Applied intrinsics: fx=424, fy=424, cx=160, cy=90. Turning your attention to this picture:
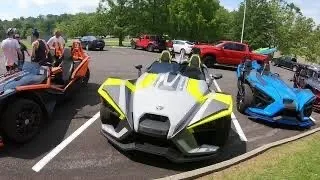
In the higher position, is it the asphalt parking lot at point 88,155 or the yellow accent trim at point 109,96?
the yellow accent trim at point 109,96

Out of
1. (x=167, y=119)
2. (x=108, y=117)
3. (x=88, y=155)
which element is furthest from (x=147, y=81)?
(x=88, y=155)

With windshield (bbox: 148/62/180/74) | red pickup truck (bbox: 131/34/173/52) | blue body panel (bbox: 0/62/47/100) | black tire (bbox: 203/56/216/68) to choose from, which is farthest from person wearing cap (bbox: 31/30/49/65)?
red pickup truck (bbox: 131/34/173/52)

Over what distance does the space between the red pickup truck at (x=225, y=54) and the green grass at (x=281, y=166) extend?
1485 cm

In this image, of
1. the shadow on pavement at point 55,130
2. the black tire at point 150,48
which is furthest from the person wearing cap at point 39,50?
the black tire at point 150,48

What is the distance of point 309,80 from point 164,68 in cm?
642

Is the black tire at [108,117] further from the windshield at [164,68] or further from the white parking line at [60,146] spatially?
the windshield at [164,68]

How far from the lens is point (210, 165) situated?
6.64 m

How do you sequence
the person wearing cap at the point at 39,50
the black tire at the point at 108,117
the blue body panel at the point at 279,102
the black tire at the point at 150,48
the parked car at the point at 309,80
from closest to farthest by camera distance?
the black tire at the point at 108,117 → the blue body panel at the point at 279,102 → the person wearing cap at the point at 39,50 → the parked car at the point at 309,80 → the black tire at the point at 150,48

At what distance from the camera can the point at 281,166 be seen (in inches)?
260

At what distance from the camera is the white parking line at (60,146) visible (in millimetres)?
6258

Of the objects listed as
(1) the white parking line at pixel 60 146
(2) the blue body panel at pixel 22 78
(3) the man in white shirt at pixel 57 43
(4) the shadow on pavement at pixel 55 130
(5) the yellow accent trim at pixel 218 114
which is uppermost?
(3) the man in white shirt at pixel 57 43

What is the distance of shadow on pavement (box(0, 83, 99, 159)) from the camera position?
6.74 m

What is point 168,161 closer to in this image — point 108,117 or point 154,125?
point 154,125

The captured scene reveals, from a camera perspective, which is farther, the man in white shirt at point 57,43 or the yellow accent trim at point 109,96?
the man in white shirt at point 57,43
